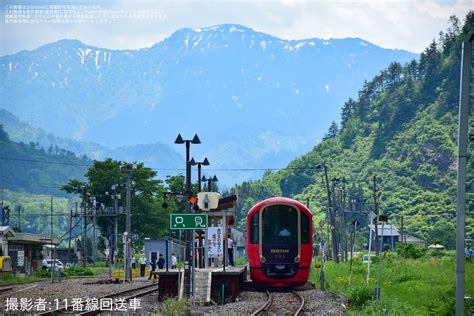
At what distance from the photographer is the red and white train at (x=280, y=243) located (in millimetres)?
29438

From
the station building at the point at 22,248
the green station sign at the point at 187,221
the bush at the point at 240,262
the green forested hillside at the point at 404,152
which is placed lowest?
the bush at the point at 240,262

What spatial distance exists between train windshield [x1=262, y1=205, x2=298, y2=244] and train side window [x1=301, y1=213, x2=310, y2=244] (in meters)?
0.21

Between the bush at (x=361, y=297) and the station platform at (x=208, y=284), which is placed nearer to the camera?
the bush at (x=361, y=297)

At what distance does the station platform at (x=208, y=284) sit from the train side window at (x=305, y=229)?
340 cm

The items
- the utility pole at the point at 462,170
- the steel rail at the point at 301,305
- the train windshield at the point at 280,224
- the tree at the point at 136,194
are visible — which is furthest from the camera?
the tree at the point at 136,194

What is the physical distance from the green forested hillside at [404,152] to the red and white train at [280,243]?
74221mm

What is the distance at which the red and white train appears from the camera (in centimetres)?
2944

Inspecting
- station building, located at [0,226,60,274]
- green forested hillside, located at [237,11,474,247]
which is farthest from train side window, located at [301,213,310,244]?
green forested hillside, located at [237,11,474,247]

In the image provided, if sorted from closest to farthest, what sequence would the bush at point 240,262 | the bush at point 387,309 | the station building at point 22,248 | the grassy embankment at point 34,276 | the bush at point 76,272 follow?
1. the bush at point 387,309
2. the grassy embankment at point 34,276
3. the bush at point 76,272
4. the station building at point 22,248
5. the bush at point 240,262

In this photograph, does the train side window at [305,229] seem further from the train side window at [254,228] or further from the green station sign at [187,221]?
the green station sign at [187,221]

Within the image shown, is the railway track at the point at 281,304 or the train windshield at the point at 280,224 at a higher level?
the train windshield at the point at 280,224

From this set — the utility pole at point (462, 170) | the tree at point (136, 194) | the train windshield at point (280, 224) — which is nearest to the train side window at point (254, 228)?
the train windshield at point (280, 224)

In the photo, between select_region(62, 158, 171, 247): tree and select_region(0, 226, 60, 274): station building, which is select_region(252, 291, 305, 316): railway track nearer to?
select_region(0, 226, 60, 274): station building

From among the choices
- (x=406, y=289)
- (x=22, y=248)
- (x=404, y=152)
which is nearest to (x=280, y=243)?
(x=406, y=289)
